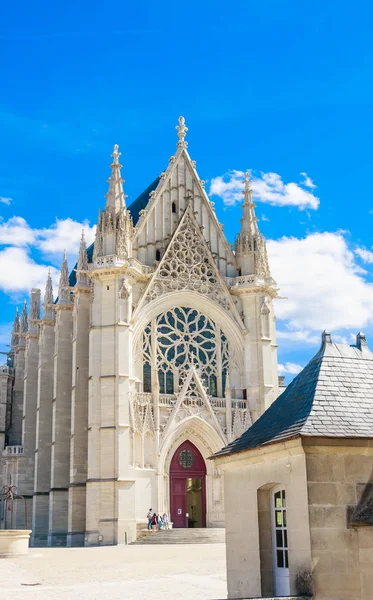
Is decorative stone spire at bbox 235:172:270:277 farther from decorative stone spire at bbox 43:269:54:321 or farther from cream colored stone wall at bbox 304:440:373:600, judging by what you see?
cream colored stone wall at bbox 304:440:373:600

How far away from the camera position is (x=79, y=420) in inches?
1540

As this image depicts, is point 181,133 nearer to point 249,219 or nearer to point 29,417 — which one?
point 249,219

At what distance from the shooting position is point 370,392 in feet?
40.0

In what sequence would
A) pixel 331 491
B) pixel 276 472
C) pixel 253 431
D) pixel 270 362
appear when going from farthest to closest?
1. pixel 270 362
2. pixel 253 431
3. pixel 276 472
4. pixel 331 491

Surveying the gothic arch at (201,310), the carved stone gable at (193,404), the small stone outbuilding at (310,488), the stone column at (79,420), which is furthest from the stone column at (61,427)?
the small stone outbuilding at (310,488)

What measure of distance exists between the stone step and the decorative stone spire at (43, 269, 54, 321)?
17.4 m

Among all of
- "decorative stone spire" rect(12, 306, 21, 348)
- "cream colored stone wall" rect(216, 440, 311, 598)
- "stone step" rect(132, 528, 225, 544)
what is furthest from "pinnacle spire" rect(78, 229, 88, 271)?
"cream colored stone wall" rect(216, 440, 311, 598)

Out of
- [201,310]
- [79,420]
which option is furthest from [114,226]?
[79,420]

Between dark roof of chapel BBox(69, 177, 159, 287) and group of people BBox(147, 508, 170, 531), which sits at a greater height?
dark roof of chapel BBox(69, 177, 159, 287)

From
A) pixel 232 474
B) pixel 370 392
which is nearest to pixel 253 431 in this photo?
pixel 232 474

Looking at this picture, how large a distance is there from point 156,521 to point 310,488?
25.5m

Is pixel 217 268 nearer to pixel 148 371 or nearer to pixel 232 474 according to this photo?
pixel 148 371

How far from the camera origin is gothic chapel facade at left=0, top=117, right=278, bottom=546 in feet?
118

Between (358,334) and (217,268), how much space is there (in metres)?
28.5
